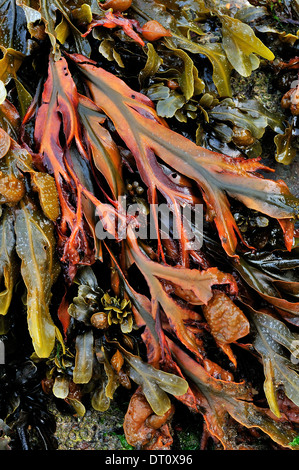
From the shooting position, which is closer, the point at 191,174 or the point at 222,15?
the point at 191,174

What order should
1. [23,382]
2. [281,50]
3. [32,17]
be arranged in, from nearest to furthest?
[32,17] < [23,382] < [281,50]

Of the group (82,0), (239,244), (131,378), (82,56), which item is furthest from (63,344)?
(82,0)

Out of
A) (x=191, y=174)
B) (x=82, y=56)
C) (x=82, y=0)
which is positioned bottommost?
(x=191, y=174)

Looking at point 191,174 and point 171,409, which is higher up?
point 191,174

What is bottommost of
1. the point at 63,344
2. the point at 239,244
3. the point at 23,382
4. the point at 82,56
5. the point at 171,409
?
the point at 23,382

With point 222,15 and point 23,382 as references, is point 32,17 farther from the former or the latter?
point 23,382

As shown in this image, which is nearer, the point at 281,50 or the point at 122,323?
the point at 122,323

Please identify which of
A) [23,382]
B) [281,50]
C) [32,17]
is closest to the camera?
[32,17]

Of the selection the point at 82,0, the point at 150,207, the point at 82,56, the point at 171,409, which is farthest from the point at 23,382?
the point at 82,0

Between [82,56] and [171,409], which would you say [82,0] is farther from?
→ [171,409]
